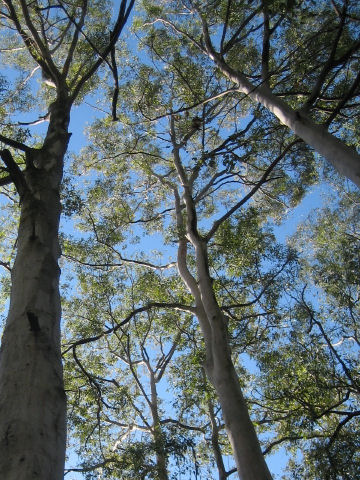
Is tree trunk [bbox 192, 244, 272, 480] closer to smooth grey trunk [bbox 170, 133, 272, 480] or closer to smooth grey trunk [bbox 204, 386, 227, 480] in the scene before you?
smooth grey trunk [bbox 170, 133, 272, 480]

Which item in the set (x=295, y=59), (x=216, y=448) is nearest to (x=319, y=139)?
(x=295, y=59)

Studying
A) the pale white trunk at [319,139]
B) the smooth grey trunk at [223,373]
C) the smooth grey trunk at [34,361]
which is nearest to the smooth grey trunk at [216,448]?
the smooth grey trunk at [223,373]

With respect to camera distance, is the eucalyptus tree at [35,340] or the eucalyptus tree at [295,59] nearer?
the eucalyptus tree at [35,340]

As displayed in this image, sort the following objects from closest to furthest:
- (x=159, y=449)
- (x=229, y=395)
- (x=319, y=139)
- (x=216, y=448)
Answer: (x=319, y=139), (x=229, y=395), (x=159, y=449), (x=216, y=448)

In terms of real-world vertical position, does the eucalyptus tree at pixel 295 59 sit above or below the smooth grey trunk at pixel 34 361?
above

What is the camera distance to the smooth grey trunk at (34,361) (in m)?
2.00

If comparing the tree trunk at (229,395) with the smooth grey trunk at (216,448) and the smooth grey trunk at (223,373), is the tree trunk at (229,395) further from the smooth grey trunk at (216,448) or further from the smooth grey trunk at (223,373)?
the smooth grey trunk at (216,448)

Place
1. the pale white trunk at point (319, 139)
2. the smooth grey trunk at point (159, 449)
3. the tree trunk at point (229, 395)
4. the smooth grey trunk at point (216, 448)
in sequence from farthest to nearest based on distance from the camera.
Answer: the smooth grey trunk at point (216, 448) → the smooth grey trunk at point (159, 449) → the tree trunk at point (229, 395) → the pale white trunk at point (319, 139)

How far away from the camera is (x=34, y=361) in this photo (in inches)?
98.3

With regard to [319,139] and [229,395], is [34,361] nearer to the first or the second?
[229,395]

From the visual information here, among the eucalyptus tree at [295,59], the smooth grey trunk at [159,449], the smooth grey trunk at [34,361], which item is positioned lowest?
the smooth grey trunk at [34,361]

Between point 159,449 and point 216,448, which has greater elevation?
point 216,448

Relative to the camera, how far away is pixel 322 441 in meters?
7.58

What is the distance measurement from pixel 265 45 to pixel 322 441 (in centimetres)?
689
